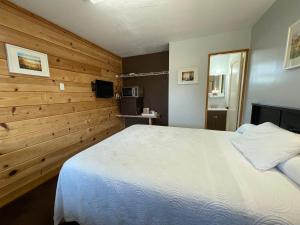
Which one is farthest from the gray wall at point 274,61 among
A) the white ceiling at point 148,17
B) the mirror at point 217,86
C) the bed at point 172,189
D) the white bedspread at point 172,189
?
the mirror at point 217,86

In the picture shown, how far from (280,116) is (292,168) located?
78 centimetres

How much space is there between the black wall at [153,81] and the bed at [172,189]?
7.50 feet

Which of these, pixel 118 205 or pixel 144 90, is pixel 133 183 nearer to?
pixel 118 205

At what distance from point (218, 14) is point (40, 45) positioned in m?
2.61

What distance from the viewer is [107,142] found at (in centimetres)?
159

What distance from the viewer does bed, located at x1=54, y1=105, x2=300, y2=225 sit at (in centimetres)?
71

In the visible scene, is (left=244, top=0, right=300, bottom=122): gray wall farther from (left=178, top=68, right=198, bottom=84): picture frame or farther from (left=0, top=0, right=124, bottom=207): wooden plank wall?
(left=0, top=0, right=124, bottom=207): wooden plank wall

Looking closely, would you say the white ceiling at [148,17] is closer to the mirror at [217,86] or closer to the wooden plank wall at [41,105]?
the wooden plank wall at [41,105]

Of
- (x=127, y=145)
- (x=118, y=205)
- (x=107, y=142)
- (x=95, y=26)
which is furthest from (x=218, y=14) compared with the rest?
(x=118, y=205)

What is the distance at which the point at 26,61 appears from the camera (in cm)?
172

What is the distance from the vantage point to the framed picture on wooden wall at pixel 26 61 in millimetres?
1583

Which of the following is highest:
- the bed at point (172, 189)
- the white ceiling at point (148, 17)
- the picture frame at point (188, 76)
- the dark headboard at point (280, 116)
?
the white ceiling at point (148, 17)

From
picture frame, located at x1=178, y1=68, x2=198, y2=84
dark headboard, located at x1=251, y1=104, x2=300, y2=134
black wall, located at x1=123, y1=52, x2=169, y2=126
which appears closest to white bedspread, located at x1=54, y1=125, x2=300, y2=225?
dark headboard, located at x1=251, y1=104, x2=300, y2=134

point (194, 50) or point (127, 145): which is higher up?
point (194, 50)
